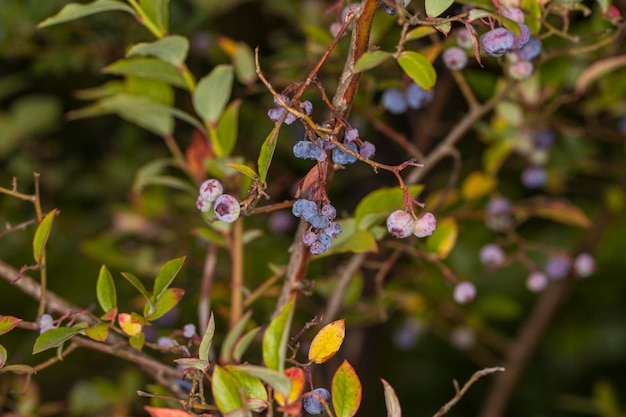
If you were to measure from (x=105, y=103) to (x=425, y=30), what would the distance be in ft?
1.16

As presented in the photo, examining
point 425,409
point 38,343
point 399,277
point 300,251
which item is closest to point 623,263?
point 425,409

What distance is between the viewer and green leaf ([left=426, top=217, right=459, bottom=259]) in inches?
34.0

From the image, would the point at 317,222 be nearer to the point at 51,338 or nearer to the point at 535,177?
the point at 51,338

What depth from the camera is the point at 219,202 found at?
0.58m

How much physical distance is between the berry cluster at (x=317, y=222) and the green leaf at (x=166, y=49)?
0.28 meters

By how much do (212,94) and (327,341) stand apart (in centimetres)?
34

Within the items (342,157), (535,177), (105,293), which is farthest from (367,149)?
(535,177)

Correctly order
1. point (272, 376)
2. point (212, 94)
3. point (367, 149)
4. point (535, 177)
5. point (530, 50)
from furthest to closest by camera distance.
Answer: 1. point (535, 177)
2. point (212, 94)
3. point (530, 50)
4. point (367, 149)
5. point (272, 376)

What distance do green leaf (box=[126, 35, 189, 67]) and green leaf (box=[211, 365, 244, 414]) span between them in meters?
0.36

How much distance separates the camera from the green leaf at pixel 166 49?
29.5 inches

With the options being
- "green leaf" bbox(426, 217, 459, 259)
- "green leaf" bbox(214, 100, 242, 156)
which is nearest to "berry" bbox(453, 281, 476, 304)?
"green leaf" bbox(426, 217, 459, 259)

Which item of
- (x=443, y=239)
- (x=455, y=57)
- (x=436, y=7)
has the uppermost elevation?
(x=436, y=7)

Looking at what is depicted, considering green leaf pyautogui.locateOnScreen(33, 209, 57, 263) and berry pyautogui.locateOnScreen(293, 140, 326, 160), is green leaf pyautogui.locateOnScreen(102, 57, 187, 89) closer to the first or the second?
green leaf pyautogui.locateOnScreen(33, 209, 57, 263)

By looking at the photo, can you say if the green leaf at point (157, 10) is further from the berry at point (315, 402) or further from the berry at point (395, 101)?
the berry at point (315, 402)
